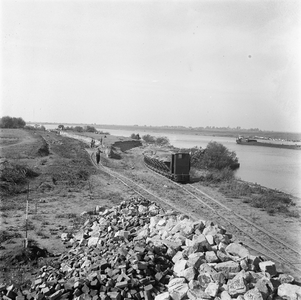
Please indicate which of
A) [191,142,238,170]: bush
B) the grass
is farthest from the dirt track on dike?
[191,142,238,170]: bush

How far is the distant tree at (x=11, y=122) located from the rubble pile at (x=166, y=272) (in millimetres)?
80181

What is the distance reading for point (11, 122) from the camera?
283 feet

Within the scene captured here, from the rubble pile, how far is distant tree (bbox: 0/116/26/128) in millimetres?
80181

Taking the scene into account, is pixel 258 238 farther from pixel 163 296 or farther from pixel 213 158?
pixel 213 158

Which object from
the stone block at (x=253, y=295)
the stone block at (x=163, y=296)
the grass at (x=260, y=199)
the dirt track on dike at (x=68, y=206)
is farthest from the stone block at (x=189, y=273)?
the grass at (x=260, y=199)

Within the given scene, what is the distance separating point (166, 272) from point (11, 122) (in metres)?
88.7

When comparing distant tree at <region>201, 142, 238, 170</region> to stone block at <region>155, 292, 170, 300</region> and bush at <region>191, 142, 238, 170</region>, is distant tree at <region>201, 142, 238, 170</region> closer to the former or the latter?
bush at <region>191, 142, 238, 170</region>

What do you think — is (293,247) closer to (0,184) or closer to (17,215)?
(17,215)

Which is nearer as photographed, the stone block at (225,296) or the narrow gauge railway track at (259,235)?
the stone block at (225,296)

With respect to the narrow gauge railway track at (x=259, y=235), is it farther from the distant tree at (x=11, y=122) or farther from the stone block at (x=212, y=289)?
the distant tree at (x=11, y=122)

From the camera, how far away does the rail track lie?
32.6ft

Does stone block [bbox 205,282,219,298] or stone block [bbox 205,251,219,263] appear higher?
stone block [bbox 205,251,219,263]

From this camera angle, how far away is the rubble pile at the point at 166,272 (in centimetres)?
636

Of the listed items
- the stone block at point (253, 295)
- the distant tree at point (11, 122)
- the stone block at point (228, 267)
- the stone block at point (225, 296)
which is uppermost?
the distant tree at point (11, 122)
